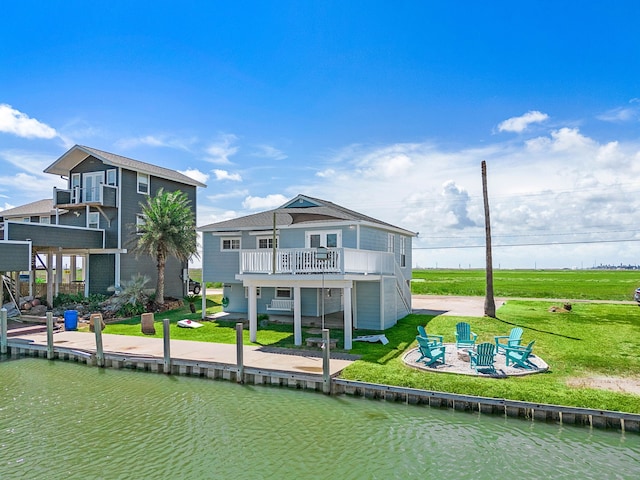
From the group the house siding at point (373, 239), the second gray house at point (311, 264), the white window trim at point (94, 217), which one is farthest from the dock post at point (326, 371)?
the white window trim at point (94, 217)

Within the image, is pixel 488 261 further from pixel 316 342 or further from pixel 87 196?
pixel 87 196

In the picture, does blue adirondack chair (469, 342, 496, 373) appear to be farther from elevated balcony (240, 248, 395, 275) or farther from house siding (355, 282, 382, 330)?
house siding (355, 282, 382, 330)

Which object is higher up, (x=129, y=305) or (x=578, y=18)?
(x=578, y=18)

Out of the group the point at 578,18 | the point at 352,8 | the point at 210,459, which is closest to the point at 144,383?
the point at 210,459

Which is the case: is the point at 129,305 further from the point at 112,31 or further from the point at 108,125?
the point at 112,31

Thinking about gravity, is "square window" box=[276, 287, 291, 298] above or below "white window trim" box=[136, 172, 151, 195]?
below

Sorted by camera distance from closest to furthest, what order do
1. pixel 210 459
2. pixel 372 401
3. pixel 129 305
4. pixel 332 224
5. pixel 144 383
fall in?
pixel 210 459 → pixel 372 401 → pixel 144 383 → pixel 332 224 → pixel 129 305

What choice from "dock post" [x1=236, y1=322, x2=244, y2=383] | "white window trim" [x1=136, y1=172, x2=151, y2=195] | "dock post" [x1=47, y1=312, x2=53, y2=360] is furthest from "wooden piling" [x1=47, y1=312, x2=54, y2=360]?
"white window trim" [x1=136, y1=172, x2=151, y2=195]

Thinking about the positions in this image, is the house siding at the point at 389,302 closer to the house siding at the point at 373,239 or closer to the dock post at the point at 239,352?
the house siding at the point at 373,239
